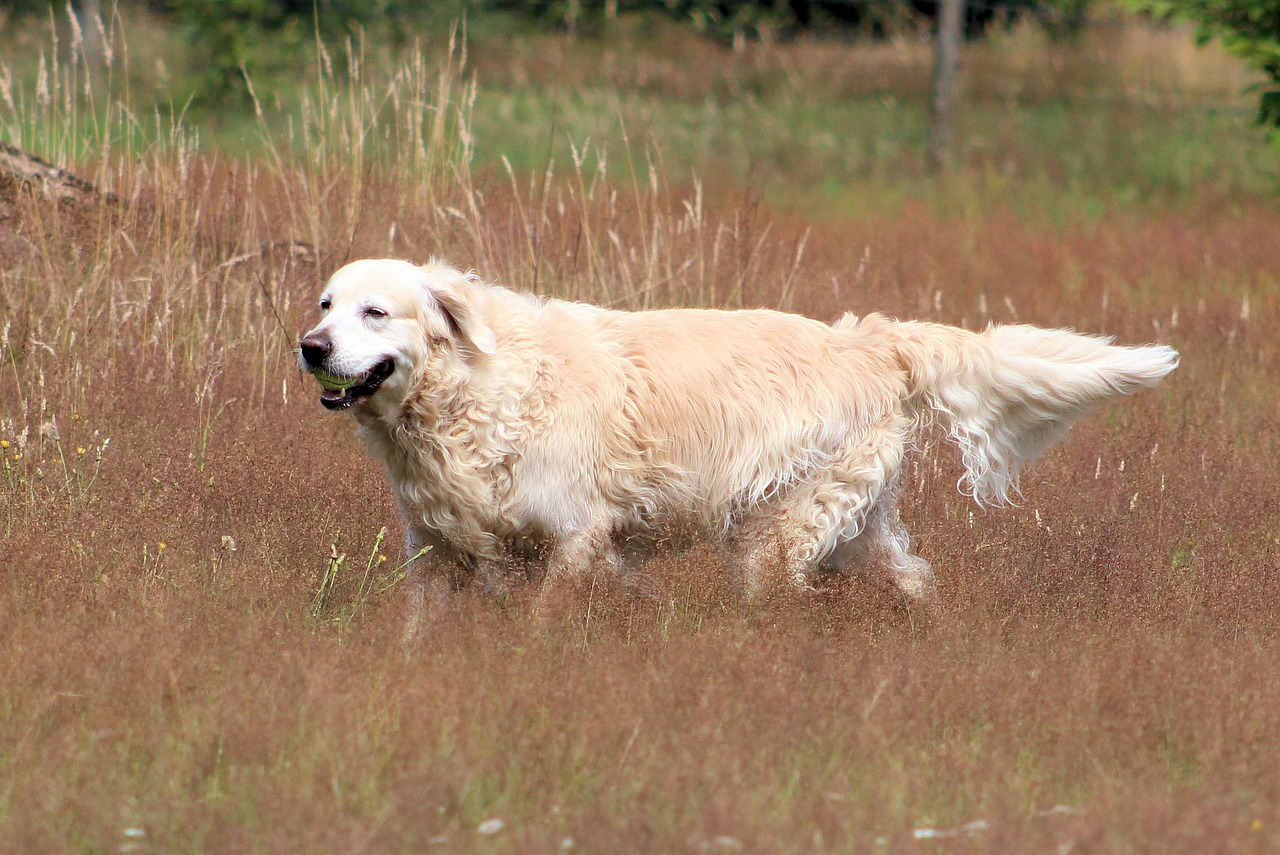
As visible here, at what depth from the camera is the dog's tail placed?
14.1 ft

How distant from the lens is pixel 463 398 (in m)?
3.99

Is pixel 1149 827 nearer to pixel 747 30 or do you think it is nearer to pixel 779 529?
pixel 779 529

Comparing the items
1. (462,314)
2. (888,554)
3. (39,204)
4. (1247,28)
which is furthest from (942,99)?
(462,314)

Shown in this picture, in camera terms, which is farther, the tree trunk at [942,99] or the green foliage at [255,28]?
the green foliage at [255,28]

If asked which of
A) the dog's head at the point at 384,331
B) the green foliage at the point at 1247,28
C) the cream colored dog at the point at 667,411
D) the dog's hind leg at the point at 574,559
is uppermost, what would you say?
the green foliage at the point at 1247,28

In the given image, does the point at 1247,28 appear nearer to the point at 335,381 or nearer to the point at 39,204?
the point at 39,204

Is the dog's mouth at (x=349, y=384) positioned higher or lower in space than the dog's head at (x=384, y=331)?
lower

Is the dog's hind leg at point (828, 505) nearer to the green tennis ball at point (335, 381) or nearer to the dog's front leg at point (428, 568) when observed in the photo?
the dog's front leg at point (428, 568)

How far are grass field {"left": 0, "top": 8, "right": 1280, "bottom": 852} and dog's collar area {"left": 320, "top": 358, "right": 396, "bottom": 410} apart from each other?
58cm

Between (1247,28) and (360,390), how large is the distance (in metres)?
7.63

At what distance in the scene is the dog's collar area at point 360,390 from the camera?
377 cm

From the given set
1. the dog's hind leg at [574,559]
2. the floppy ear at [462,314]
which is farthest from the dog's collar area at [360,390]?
the dog's hind leg at [574,559]

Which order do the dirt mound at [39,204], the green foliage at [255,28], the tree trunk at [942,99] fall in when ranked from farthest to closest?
the green foliage at [255,28]
the tree trunk at [942,99]
the dirt mound at [39,204]

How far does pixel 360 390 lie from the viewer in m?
3.84
